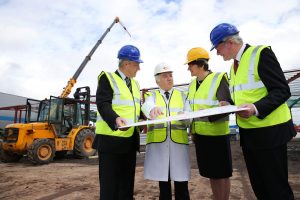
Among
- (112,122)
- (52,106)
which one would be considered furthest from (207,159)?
(52,106)

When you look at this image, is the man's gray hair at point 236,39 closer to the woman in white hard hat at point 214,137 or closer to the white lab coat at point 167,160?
the woman in white hard hat at point 214,137

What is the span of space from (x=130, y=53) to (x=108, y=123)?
0.80 m

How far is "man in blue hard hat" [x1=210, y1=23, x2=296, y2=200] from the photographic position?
1979 millimetres

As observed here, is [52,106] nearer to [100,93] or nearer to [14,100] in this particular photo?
[100,93]

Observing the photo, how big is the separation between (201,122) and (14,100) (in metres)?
31.6

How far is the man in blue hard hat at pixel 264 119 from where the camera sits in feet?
6.49

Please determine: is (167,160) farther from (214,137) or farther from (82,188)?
(82,188)

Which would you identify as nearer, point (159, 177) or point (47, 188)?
point (159, 177)

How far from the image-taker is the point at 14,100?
30328 millimetres

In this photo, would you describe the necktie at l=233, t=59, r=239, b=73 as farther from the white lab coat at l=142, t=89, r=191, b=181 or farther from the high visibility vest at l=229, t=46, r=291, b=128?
the white lab coat at l=142, t=89, r=191, b=181

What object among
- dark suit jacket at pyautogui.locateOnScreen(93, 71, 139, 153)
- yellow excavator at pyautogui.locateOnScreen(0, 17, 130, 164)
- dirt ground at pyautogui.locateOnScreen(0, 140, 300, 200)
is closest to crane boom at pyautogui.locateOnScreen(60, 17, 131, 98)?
yellow excavator at pyautogui.locateOnScreen(0, 17, 130, 164)

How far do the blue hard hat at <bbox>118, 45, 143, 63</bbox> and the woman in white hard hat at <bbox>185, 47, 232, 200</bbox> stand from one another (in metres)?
0.75

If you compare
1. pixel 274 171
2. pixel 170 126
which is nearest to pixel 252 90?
pixel 274 171

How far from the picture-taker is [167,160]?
9.77 feet
